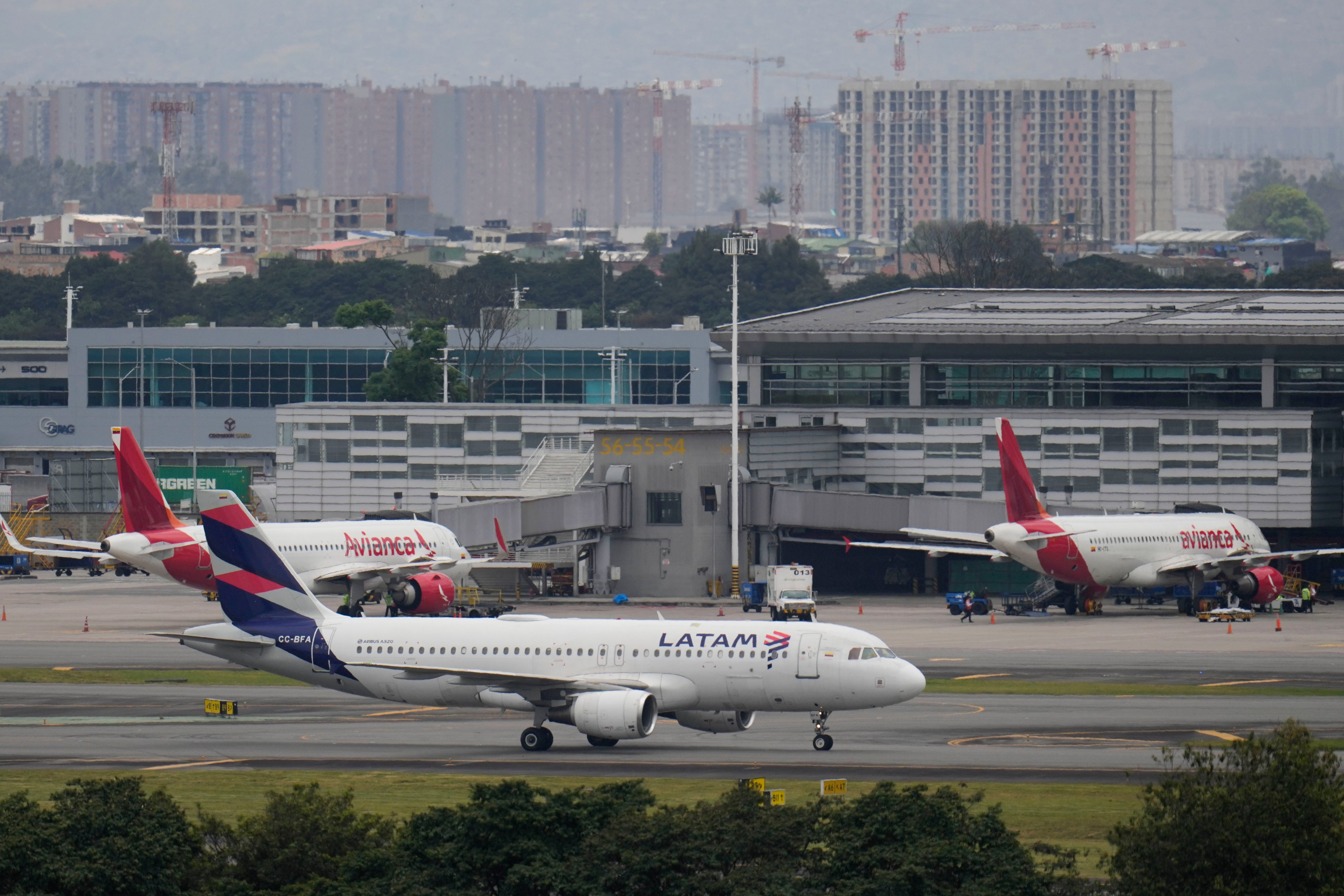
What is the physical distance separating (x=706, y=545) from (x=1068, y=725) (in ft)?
179

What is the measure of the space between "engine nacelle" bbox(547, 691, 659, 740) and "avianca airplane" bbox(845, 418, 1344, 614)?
153 ft

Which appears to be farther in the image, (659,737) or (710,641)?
(659,737)

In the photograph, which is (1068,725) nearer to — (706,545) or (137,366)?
(706,545)

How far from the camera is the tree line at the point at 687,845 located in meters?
31.6

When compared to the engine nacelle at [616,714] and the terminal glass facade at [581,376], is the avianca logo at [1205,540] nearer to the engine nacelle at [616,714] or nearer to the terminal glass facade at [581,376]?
the engine nacelle at [616,714]

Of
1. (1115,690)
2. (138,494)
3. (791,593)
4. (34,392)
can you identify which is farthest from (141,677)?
(34,392)

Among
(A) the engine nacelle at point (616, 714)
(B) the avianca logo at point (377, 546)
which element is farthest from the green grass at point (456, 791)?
(B) the avianca logo at point (377, 546)

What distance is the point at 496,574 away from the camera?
11231cm

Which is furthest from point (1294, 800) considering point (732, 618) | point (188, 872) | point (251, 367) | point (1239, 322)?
point (251, 367)

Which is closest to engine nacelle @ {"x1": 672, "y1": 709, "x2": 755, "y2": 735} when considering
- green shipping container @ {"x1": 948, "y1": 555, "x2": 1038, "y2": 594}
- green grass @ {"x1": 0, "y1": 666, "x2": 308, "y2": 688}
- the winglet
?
green grass @ {"x1": 0, "y1": 666, "x2": 308, "y2": 688}

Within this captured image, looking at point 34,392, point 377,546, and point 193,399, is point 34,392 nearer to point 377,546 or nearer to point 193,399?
point 193,399

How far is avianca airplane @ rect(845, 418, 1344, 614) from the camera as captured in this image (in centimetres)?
9869

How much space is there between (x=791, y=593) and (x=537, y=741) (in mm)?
46394

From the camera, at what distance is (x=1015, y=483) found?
9856 centimetres
